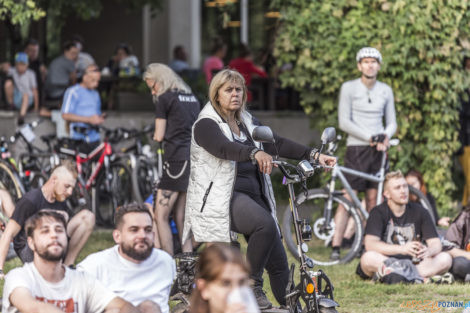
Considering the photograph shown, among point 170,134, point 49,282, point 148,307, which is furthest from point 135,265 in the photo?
point 170,134

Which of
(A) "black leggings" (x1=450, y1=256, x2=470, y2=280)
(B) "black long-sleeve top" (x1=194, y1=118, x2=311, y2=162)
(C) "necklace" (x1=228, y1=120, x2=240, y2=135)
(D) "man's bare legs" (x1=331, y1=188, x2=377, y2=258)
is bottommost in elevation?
(A) "black leggings" (x1=450, y1=256, x2=470, y2=280)

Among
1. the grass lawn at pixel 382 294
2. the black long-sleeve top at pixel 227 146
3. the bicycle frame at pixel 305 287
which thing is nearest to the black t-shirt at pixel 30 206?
the grass lawn at pixel 382 294

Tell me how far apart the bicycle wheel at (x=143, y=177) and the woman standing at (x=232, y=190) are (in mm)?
4729

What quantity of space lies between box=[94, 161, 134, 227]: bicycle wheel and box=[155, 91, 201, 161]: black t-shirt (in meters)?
2.77

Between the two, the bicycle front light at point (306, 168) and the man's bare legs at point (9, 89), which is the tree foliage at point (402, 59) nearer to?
the man's bare legs at point (9, 89)

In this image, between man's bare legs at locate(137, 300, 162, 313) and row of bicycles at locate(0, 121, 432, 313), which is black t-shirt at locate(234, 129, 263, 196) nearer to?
man's bare legs at locate(137, 300, 162, 313)

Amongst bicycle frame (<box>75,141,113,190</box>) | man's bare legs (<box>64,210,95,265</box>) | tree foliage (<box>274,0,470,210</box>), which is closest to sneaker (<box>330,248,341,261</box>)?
tree foliage (<box>274,0,470,210</box>)

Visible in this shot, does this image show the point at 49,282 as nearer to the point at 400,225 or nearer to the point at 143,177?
the point at 400,225

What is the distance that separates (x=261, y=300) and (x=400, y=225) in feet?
8.27

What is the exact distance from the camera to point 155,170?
11.4 metres

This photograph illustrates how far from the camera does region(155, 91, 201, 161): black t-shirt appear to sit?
28.2 feet

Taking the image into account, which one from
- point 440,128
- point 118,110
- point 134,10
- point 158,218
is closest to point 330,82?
point 440,128

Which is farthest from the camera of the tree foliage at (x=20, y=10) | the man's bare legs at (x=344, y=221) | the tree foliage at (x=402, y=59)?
the tree foliage at (x=402, y=59)

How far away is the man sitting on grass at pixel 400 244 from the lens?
8188mm
